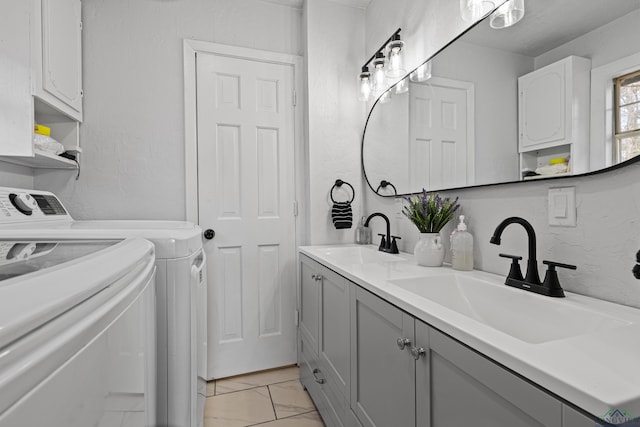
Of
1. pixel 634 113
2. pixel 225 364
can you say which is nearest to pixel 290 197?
pixel 225 364

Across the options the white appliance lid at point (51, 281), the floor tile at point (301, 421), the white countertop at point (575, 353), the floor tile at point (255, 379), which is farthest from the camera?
the floor tile at point (255, 379)

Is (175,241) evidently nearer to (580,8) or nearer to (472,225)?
(472,225)

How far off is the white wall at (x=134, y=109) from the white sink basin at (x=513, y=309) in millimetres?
1676

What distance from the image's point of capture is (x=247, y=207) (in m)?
2.25

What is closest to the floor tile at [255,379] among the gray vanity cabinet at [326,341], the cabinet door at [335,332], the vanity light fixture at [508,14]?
the gray vanity cabinet at [326,341]

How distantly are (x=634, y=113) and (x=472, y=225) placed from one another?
655mm

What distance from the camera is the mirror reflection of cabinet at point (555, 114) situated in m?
0.93

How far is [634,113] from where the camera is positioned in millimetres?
827

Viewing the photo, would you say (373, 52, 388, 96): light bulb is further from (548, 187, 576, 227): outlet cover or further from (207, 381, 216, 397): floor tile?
(207, 381, 216, 397): floor tile

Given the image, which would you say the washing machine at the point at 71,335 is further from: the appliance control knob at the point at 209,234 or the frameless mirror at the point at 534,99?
the appliance control knob at the point at 209,234

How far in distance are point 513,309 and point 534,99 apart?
27.6 inches

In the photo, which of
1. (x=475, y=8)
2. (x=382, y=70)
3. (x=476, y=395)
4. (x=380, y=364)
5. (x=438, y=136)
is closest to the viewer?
(x=476, y=395)

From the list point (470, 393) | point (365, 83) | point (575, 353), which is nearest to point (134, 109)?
point (365, 83)

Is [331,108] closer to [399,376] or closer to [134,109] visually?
[134,109]
